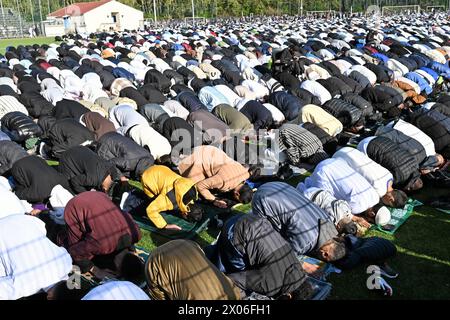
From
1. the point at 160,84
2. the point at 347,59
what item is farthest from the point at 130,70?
the point at 347,59

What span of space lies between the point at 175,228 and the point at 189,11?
158ft

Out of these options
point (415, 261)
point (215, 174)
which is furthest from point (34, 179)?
point (415, 261)

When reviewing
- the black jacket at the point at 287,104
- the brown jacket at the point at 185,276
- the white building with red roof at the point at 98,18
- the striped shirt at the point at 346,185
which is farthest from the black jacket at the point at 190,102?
the white building with red roof at the point at 98,18

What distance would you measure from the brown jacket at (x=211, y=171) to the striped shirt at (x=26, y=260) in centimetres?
217

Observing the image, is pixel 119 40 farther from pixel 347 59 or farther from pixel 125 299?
pixel 125 299

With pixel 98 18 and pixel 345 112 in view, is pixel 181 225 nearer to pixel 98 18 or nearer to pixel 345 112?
pixel 345 112

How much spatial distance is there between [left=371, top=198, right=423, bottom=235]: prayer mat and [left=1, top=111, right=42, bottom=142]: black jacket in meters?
5.21

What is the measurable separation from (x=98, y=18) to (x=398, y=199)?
34.6 metres

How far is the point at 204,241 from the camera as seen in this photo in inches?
186

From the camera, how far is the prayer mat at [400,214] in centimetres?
484

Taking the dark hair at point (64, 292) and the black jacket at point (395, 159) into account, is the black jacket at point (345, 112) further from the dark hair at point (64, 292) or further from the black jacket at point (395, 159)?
the dark hair at point (64, 292)

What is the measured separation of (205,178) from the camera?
5.64 metres

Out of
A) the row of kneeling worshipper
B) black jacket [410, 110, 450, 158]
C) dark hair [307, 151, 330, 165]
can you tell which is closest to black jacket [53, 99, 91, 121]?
the row of kneeling worshipper
